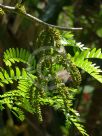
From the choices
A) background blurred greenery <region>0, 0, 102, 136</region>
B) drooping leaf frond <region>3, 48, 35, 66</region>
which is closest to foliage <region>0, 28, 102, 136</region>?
drooping leaf frond <region>3, 48, 35, 66</region>

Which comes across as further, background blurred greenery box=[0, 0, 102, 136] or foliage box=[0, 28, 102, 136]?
background blurred greenery box=[0, 0, 102, 136]

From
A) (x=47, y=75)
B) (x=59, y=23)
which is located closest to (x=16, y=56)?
(x=47, y=75)

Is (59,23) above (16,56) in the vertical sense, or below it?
above

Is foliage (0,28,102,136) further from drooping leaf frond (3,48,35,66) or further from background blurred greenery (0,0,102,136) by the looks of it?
background blurred greenery (0,0,102,136)

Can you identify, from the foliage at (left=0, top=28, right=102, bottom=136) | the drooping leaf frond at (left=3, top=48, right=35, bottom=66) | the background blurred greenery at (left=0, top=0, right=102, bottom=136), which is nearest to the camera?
the foliage at (left=0, top=28, right=102, bottom=136)

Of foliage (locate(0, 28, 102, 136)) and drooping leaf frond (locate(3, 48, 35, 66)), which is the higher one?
drooping leaf frond (locate(3, 48, 35, 66))

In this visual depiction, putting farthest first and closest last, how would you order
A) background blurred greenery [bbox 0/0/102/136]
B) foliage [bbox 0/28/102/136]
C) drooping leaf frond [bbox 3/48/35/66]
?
background blurred greenery [bbox 0/0/102/136], drooping leaf frond [bbox 3/48/35/66], foliage [bbox 0/28/102/136]

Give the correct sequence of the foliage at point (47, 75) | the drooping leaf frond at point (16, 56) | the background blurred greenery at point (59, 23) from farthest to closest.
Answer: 1. the background blurred greenery at point (59, 23)
2. the drooping leaf frond at point (16, 56)
3. the foliage at point (47, 75)

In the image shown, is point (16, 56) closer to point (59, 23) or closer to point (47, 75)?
point (47, 75)

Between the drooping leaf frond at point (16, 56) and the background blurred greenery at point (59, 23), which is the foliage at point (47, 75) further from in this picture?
the background blurred greenery at point (59, 23)

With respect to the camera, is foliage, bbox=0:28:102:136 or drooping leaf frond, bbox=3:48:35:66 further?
drooping leaf frond, bbox=3:48:35:66

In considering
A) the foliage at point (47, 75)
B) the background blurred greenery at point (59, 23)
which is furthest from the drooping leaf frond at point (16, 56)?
the background blurred greenery at point (59, 23)

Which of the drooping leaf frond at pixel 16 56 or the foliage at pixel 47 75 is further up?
the drooping leaf frond at pixel 16 56

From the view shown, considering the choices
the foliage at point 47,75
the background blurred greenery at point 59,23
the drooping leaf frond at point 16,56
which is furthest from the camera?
the background blurred greenery at point 59,23
